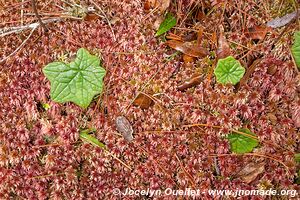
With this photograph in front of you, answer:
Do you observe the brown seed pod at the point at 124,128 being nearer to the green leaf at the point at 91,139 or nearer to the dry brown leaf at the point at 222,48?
the green leaf at the point at 91,139

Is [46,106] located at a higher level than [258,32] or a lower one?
lower

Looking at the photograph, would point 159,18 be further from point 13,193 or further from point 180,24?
point 13,193

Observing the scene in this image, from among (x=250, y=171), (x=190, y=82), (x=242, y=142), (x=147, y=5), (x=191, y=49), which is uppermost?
(x=147, y=5)

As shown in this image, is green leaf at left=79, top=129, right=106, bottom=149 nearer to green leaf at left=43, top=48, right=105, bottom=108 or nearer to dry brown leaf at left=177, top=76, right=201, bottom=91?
green leaf at left=43, top=48, right=105, bottom=108

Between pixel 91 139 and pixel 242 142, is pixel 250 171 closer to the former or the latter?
pixel 242 142

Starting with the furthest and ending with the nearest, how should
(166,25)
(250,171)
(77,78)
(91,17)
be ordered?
(91,17), (166,25), (77,78), (250,171)

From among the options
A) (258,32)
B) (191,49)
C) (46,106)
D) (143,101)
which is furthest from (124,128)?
(258,32)
